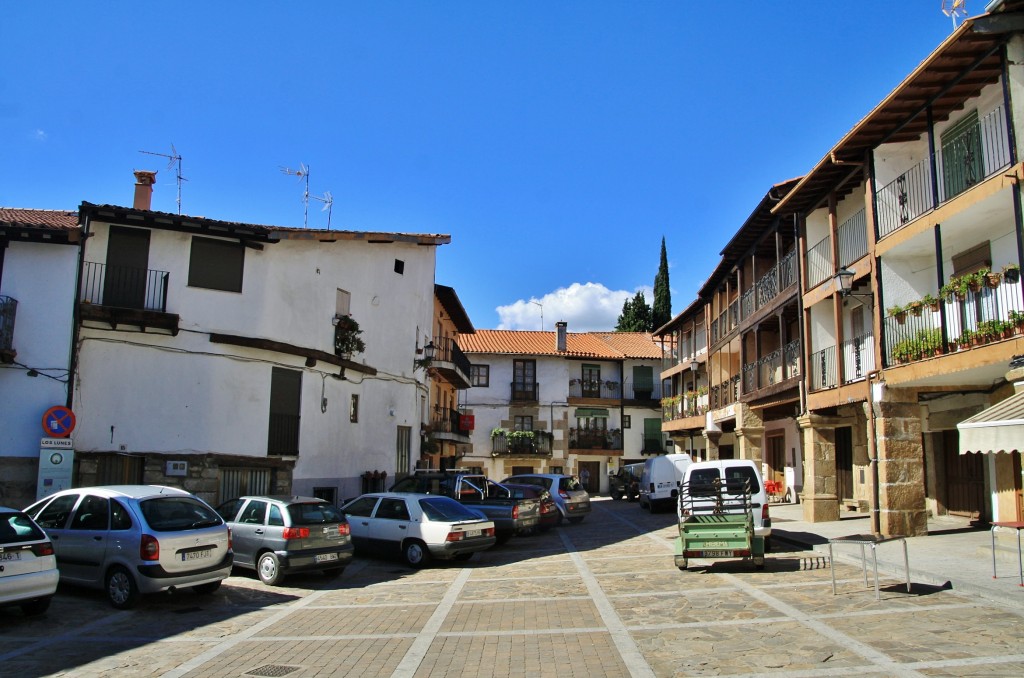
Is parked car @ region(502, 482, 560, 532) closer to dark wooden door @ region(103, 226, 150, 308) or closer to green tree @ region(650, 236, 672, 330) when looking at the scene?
dark wooden door @ region(103, 226, 150, 308)

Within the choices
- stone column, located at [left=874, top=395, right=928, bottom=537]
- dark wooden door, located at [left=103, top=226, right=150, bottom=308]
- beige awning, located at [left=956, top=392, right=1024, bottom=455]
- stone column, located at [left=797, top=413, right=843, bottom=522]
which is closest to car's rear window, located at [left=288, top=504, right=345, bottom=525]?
dark wooden door, located at [left=103, top=226, right=150, bottom=308]

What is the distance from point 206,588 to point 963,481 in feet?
54.5

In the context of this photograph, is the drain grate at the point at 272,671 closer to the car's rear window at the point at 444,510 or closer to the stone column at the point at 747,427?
the car's rear window at the point at 444,510

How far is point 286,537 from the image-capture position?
12.5m

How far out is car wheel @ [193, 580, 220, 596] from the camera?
38.2 ft

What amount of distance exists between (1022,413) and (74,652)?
12.5 m

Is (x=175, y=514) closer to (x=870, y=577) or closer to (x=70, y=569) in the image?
(x=70, y=569)

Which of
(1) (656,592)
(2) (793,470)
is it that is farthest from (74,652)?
(2) (793,470)

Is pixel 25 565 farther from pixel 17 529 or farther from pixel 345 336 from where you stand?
pixel 345 336

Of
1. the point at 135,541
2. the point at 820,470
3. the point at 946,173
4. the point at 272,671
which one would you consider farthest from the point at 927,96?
the point at 135,541

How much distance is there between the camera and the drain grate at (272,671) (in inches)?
289

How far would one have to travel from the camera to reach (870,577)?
12.1 m

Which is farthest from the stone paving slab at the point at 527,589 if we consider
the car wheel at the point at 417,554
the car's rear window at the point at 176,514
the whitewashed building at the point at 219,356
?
the whitewashed building at the point at 219,356

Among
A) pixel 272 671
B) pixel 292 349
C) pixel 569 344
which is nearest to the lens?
pixel 272 671
